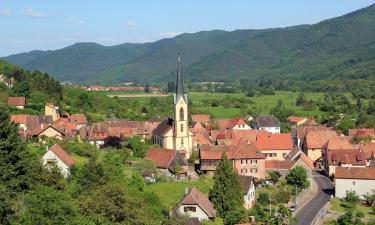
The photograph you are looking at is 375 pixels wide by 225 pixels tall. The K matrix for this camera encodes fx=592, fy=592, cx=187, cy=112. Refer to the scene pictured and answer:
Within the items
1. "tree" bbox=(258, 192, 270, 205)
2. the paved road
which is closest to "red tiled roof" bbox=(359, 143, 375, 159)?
the paved road

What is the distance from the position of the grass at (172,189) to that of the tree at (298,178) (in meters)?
8.63

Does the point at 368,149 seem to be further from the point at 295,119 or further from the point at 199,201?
the point at 295,119

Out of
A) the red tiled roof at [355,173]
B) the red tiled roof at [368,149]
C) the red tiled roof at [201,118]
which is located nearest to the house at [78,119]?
the red tiled roof at [201,118]

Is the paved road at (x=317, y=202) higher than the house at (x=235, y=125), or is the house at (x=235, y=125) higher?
the house at (x=235, y=125)

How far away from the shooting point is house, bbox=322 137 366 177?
57.3 meters

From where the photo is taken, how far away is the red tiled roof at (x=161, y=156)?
165 ft

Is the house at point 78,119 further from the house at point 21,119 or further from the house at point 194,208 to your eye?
the house at point 194,208

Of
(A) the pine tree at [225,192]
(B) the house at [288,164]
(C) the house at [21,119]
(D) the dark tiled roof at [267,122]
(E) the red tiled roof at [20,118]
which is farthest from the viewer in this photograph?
(D) the dark tiled roof at [267,122]

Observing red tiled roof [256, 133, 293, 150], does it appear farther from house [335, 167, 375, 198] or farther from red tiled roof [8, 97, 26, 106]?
red tiled roof [8, 97, 26, 106]

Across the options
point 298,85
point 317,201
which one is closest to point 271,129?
point 317,201

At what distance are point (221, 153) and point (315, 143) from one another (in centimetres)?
1971

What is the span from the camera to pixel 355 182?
51.2 metres

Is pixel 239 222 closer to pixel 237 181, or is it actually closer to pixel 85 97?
pixel 237 181

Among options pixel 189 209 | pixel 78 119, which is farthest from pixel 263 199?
pixel 78 119
